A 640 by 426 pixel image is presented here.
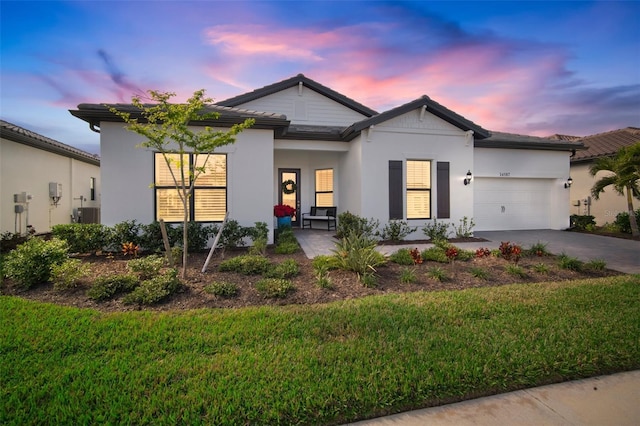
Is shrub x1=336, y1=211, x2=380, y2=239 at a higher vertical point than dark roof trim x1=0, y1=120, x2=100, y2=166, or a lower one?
lower

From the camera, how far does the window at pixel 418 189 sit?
988 centimetres

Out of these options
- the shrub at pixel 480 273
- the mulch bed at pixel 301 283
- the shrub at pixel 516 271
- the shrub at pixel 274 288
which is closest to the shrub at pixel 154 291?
the mulch bed at pixel 301 283

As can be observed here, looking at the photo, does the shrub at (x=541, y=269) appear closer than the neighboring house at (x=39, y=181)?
Yes

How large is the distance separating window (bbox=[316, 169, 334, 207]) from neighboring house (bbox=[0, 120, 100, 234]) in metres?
8.99

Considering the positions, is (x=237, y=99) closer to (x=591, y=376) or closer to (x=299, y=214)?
(x=299, y=214)

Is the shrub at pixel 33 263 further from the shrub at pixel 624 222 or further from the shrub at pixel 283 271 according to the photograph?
the shrub at pixel 624 222

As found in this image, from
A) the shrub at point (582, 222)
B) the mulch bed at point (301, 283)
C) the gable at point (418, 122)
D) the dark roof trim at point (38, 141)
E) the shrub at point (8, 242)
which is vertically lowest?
the mulch bed at point (301, 283)

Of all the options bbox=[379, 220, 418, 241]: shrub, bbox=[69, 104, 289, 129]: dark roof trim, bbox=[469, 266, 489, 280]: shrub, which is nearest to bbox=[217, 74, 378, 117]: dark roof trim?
bbox=[69, 104, 289, 129]: dark roof trim

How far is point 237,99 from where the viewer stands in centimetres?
1201

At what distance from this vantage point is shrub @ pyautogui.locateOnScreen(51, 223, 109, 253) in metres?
6.94

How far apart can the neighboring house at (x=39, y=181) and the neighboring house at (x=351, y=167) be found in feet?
12.9

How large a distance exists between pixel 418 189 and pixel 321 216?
3.98 meters

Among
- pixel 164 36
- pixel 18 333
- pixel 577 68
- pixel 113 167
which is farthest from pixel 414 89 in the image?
pixel 18 333

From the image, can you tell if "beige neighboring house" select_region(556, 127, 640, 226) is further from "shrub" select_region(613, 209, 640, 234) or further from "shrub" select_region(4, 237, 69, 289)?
"shrub" select_region(4, 237, 69, 289)
